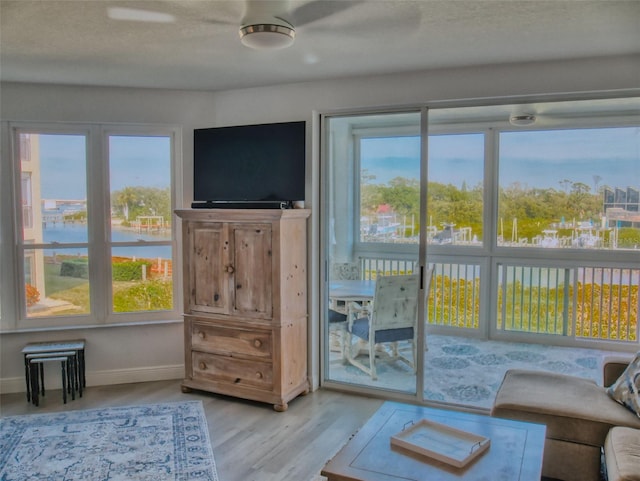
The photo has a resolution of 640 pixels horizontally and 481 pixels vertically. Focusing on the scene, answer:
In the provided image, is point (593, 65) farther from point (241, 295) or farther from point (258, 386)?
point (258, 386)

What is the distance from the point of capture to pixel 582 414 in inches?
101

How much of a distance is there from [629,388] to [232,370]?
261 cm

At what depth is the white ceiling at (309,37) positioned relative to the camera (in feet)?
7.68

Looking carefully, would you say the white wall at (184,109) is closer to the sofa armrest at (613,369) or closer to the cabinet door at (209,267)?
the cabinet door at (209,267)

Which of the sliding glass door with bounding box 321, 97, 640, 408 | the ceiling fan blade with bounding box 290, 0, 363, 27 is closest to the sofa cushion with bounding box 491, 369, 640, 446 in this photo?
the sliding glass door with bounding box 321, 97, 640, 408

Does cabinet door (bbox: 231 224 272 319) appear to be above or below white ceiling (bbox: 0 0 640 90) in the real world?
below

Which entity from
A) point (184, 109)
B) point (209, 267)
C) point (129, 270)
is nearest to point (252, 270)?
point (209, 267)

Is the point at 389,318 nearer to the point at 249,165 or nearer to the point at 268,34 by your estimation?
the point at 249,165

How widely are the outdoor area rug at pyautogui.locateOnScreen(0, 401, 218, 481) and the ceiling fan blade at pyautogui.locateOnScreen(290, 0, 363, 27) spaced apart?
246 cm

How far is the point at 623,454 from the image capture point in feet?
7.14

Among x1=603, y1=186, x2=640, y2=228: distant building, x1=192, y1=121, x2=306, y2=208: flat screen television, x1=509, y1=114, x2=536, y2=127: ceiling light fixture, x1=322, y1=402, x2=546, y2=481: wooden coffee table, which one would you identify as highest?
x1=509, y1=114, x2=536, y2=127: ceiling light fixture

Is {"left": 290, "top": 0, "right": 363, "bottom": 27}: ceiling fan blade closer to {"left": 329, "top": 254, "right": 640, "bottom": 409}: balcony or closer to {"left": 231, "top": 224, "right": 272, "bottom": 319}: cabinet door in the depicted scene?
{"left": 231, "top": 224, "right": 272, "bottom": 319}: cabinet door

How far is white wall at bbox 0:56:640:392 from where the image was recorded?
11.5 feet

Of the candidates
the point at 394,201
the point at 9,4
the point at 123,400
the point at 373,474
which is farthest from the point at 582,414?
the point at 9,4
